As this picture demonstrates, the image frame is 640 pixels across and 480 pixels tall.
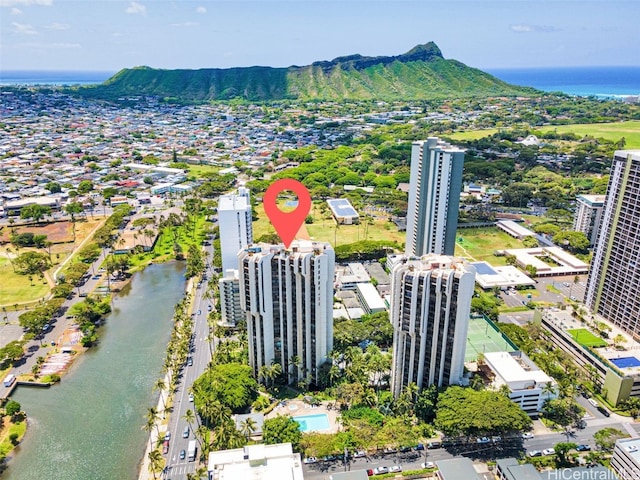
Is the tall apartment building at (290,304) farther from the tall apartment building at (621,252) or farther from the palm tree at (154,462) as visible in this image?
the tall apartment building at (621,252)

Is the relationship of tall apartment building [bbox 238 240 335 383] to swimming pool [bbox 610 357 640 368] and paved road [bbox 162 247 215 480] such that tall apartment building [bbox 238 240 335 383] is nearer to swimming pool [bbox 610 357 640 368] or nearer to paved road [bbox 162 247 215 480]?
paved road [bbox 162 247 215 480]

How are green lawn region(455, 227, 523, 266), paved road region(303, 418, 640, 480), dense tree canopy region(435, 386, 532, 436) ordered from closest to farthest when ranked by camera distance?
1. paved road region(303, 418, 640, 480)
2. dense tree canopy region(435, 386, 532, 436)
3. green lawn region(455, 227, 523, 266)

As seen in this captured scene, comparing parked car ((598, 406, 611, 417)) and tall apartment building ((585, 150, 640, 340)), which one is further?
tall apartment building ((585, 150, 640, 340))

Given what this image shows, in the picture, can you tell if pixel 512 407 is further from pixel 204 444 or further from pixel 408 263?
pixel 204 444

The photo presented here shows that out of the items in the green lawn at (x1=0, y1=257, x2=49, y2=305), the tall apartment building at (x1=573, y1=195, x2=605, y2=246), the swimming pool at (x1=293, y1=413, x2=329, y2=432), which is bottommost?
the green lawn at (x1=0, y1=257, x2=49, y2=305)

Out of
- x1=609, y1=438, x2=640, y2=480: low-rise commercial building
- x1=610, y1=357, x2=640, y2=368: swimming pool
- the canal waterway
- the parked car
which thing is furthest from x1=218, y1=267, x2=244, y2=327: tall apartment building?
x1=610, y1=357, x2=640, y2=368: swimming pool

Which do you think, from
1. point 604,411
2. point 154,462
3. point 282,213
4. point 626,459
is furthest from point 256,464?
point 604,411

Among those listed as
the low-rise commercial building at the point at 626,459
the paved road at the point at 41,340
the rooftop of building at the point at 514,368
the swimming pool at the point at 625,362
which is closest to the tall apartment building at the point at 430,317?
the rooftop of building at the point at 514,368
